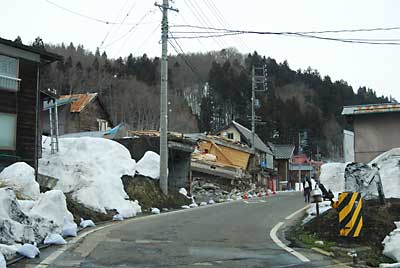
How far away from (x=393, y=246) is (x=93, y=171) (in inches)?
554

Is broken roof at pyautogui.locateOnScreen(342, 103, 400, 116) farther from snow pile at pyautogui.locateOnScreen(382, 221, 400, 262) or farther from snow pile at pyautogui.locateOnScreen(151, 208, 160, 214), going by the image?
snow pile at pyautogui.locateOnScreen(382, 221, 400, 262)

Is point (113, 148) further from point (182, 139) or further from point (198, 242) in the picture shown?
point (198, 242)

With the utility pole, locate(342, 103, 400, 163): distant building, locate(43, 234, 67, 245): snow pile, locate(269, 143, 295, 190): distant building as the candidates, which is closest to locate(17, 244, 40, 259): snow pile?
locate(43, 234, 67, 245): snow pile

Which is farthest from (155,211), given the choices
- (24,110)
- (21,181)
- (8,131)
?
(21,181)

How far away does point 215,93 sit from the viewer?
307 feet

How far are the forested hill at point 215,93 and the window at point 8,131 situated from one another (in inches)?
1916

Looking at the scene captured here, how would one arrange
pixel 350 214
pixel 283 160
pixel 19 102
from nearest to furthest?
1. pixel 350 214
2. pixel 19 102
3. pixel 283 160

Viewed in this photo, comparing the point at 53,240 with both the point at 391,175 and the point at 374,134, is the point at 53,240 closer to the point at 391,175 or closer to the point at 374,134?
the point at 391,175

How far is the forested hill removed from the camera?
75438 millimetres

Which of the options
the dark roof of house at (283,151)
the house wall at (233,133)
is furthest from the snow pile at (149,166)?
the dark roof of house at (283,151)

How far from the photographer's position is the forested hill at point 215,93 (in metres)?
75.4

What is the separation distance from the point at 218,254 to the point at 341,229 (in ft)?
10.4

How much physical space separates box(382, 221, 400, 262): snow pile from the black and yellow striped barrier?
33.7 inches

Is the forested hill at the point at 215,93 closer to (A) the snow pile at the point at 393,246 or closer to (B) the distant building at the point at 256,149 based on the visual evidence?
(B) the distant building at the point at 256,149
